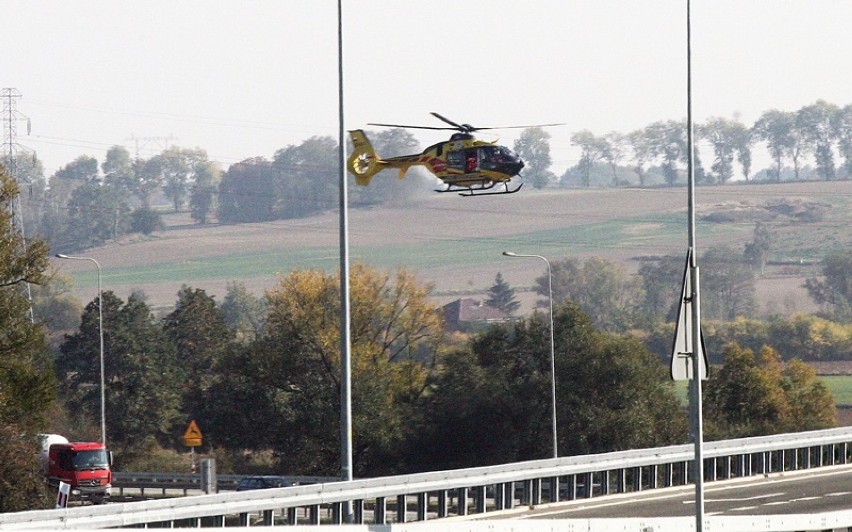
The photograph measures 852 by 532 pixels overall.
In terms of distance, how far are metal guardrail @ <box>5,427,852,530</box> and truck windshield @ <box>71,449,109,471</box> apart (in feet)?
48.4

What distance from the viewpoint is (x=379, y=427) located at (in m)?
70.3

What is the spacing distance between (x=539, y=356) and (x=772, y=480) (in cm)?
3293

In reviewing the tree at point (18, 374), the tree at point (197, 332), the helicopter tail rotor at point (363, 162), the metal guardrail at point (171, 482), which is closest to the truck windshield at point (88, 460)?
the metal guardrail at point (171, 482)

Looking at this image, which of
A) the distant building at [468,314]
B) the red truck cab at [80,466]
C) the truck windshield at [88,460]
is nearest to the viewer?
the red truck cab at [80,466]

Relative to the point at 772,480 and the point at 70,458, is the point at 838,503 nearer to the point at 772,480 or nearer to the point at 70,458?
the point at 772,480

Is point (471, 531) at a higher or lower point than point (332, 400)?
higher

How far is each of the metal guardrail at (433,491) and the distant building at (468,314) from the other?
479 ft

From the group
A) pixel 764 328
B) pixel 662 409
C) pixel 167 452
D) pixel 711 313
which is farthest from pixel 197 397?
pixel 711 313

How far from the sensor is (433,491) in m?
31.2

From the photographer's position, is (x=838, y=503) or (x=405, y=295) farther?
(x=405, y=295)

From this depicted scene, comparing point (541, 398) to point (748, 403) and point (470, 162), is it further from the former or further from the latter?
point (470, 162)

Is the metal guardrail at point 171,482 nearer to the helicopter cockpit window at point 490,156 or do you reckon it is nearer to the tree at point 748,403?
the helicopter cockpit window at point 490,156

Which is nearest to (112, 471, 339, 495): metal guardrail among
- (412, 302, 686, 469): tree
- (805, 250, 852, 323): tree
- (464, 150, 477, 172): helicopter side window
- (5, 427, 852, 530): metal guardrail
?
(412, 302, 686, 469): tree

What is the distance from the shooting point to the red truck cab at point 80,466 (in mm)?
53625
